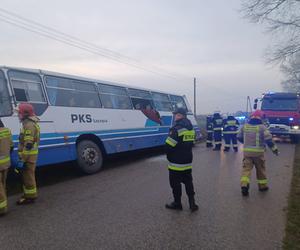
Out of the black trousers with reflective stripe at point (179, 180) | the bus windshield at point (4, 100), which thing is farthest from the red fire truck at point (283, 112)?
the bus windshield at point (4, 100)

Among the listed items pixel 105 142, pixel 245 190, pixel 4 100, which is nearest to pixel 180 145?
pixel 245 190

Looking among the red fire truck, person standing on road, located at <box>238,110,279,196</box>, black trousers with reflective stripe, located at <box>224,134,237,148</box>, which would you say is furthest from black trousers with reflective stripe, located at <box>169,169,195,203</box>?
the red fire truck

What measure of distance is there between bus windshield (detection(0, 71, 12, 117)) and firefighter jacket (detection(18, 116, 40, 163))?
3.89ft

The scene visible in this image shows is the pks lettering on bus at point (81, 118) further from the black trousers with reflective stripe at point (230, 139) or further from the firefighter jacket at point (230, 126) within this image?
the black trousers with reflective stripe at point (230, 139)

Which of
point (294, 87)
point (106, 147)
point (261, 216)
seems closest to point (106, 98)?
point (106, 147)

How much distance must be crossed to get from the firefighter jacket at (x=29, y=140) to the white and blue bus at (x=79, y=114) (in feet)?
3.14

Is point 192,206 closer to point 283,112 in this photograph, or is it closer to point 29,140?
point 29,140

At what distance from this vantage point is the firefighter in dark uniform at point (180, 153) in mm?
5781

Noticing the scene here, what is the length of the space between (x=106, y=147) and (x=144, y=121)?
263 cm

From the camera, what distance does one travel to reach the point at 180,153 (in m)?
5.79

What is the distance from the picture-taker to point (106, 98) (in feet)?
34.9

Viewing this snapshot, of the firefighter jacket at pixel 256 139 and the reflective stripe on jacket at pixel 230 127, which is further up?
the firefighter jacket at pixel 256 139

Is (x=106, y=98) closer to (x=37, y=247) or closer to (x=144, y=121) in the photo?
(x=144, y=121)

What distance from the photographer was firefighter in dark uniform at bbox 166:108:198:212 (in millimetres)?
5781
